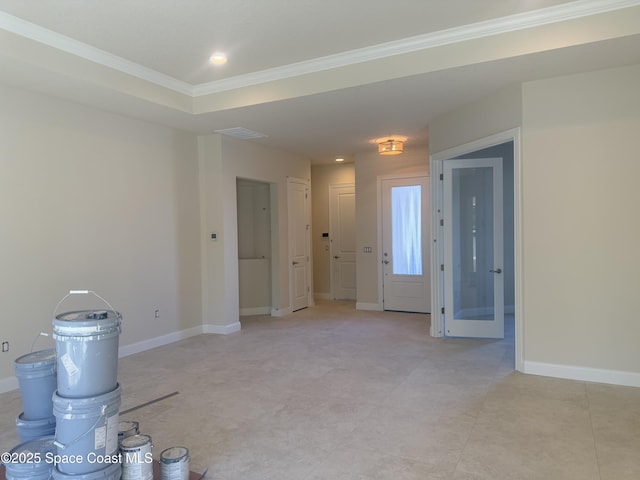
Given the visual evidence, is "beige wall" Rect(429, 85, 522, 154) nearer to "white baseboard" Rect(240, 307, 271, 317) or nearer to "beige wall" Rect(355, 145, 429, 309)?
"beige wall" Rect(355, 145, 429, 309)

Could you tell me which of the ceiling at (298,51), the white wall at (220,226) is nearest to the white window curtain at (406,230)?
the ceiling at (298,51)

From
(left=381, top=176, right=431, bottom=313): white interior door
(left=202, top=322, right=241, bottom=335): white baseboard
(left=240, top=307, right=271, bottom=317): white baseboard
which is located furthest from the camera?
(left=240, top=307, right=271, bottom=317): white baseboard

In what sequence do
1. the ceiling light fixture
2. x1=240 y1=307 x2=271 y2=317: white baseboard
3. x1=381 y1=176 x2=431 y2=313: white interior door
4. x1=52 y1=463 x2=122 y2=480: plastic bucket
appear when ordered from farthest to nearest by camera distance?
x1=240 y1=307 x2=271 y2=317: white baseboard
x1=381 y1=176 x2=431 y2=313: white interior door
the ceiling light fixture
x1=52 y1=463 x2=122 y2=480: plastic bucket

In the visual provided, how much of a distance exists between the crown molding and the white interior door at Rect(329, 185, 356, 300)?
4.69 m

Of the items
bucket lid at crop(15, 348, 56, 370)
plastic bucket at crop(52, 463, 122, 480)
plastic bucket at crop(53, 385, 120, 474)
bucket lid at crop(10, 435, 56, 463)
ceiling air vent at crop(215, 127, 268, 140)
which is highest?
ceiling air vent at crop(215, 127, 268, 140)

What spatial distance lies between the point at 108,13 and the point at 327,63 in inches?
78.4

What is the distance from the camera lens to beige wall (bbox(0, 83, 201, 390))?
4254 millimetres

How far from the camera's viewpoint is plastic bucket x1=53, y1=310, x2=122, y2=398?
2260 mm

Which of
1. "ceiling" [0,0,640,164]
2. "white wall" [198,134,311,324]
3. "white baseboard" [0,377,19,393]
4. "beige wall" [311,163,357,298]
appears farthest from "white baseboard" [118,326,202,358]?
"beige wall" [311,163,357,298]

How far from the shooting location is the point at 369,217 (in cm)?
823

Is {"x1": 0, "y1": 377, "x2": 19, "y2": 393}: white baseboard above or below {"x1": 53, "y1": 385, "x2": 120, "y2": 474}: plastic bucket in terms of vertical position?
below

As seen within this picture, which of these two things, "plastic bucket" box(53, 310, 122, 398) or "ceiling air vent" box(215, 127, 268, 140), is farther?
"ceiling air vent" box(215, 127, 268, 140)

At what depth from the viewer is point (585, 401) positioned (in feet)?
12.0

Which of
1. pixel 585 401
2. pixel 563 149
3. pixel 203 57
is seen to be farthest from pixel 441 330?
pixel 203 57
